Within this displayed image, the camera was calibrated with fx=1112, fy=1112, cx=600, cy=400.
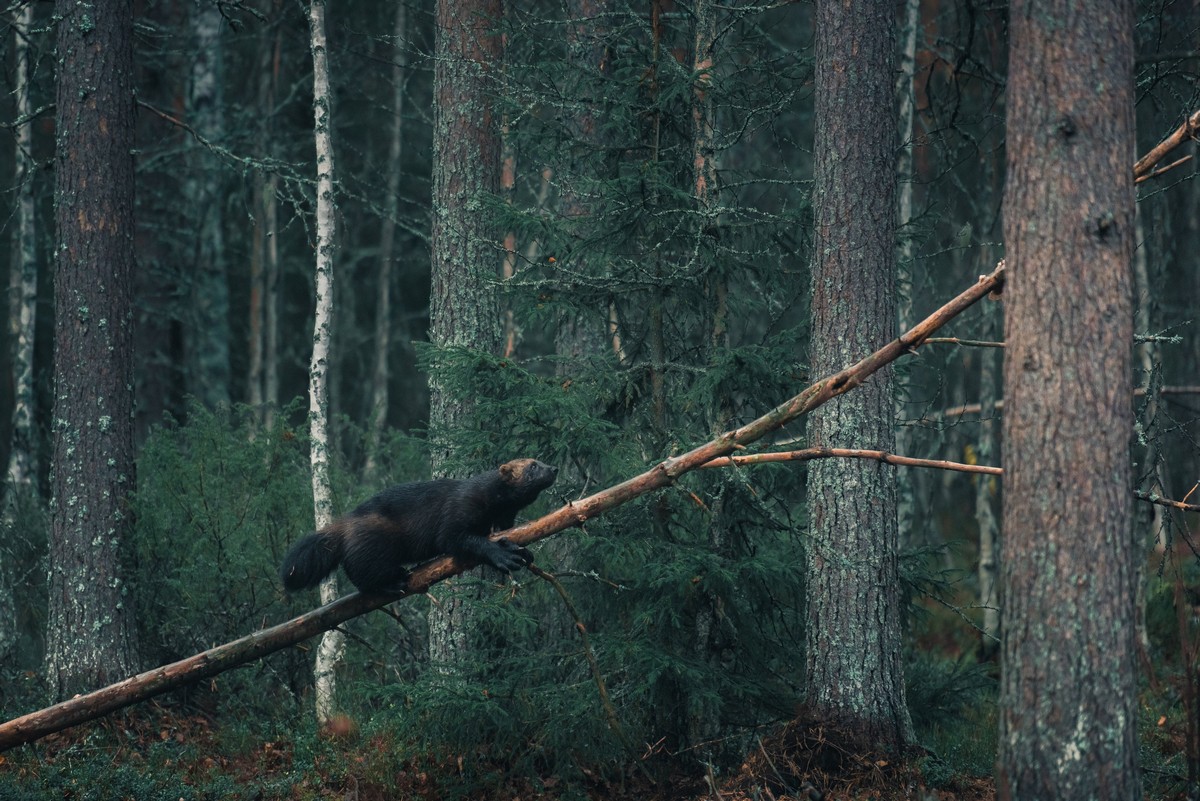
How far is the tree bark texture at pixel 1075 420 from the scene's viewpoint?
5883 millimetres

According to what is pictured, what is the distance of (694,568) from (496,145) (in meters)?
4.92

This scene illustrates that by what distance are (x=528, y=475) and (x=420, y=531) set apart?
858 mm

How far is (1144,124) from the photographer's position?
21562mm

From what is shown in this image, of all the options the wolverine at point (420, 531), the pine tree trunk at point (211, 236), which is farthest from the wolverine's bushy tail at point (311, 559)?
the pine tree trunk at point (211, 236)

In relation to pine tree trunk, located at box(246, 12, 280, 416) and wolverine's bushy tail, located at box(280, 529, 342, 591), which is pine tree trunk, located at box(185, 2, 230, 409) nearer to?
pine tree trunk, located at box(246, 12, 280, 416)

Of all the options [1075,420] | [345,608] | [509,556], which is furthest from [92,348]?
[1075,420]

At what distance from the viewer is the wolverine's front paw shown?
24.1ft

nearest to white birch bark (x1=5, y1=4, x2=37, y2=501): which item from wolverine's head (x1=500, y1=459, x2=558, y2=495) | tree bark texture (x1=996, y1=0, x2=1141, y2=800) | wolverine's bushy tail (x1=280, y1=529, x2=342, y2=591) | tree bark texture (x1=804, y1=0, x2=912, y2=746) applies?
wolverine's bushy tail (x1=280, y1=529, x2=342, y2=591)

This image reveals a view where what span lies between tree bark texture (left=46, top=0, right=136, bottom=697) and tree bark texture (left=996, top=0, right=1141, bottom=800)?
8.32m

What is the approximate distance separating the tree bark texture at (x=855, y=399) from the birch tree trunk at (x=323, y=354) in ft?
15.7

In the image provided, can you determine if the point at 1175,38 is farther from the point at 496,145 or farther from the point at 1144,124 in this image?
the point at 496,145

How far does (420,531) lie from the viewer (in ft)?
25.6

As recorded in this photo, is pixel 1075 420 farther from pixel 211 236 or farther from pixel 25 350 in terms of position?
pixel 211 236

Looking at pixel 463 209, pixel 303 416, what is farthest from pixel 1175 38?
pixel 303 416
